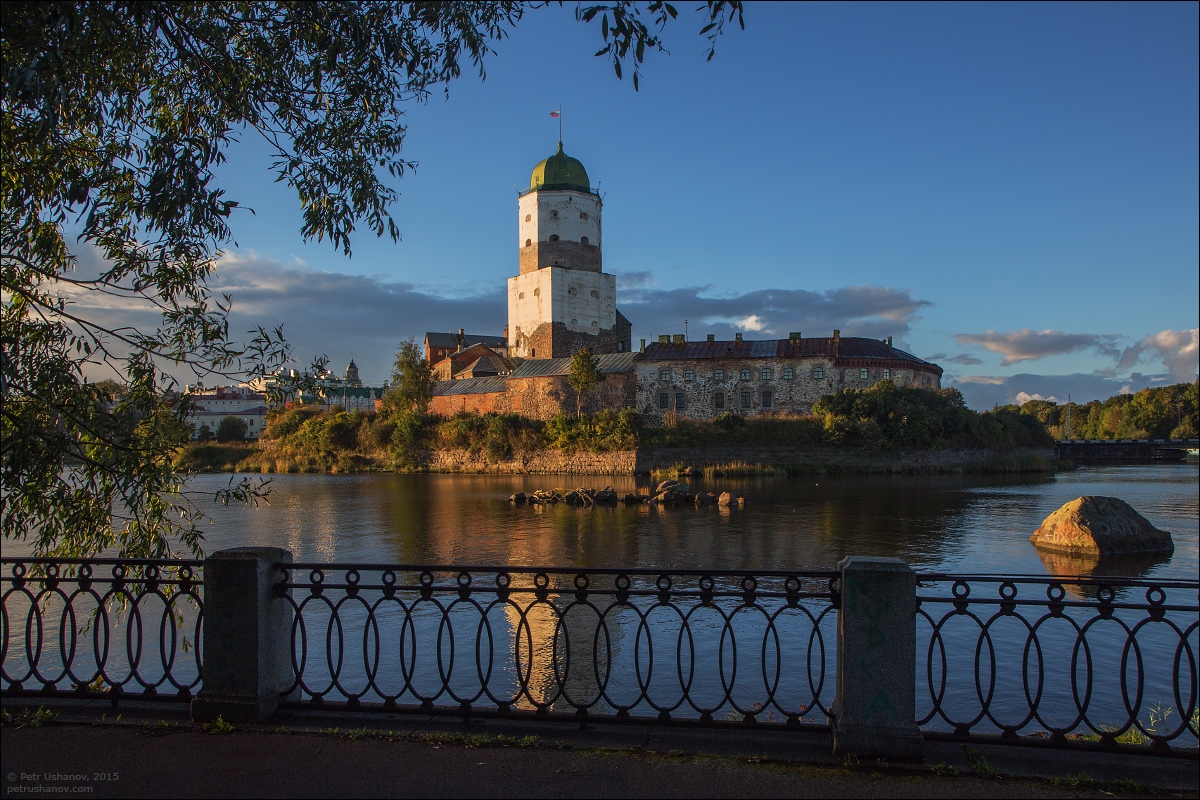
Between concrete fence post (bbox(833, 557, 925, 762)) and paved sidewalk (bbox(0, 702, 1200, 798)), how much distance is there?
6.0 inches

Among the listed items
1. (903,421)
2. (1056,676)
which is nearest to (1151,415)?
(903,421)

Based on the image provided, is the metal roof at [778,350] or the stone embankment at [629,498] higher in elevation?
the metal roof at [778,350]

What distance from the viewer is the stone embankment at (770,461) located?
48781 mm

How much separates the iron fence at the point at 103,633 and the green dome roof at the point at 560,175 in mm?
56586

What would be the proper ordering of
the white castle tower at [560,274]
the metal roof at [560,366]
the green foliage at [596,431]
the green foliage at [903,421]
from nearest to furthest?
the green foliage at [903,421] → the green foliage at [596,431] → the metal roof at [560,366] → the white castle tower at [560,274]

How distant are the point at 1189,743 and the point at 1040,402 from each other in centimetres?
12938

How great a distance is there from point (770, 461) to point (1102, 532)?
31.3 m

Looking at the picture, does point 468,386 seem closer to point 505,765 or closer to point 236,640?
point 236,640

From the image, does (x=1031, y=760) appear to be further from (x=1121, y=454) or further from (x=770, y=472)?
(x=1121, y=454)

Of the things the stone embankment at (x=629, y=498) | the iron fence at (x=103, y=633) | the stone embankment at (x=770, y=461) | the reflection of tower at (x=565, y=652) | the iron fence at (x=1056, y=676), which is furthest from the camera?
the stone embankment at (x=770, y=461)

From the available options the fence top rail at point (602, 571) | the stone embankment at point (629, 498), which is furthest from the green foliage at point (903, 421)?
the fence top rail at point (602, 571)

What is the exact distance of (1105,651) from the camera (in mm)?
10445

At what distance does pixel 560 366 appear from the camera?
2308 inches

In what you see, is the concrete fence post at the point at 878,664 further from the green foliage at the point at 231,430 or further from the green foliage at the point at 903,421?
the green foliage at the point at 231,430
